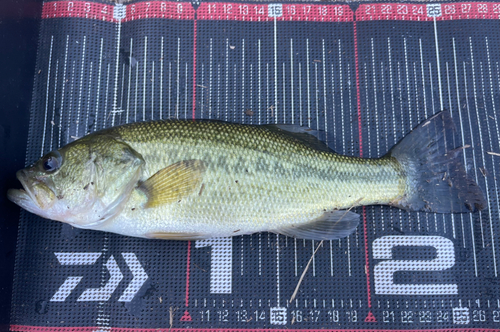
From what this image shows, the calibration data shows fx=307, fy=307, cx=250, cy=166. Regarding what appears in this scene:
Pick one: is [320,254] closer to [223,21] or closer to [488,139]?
[488,139]

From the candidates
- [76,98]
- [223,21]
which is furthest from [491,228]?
[76,98]

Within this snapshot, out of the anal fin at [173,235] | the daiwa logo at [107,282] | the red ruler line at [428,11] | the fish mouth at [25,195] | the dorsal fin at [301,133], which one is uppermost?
the red ruler line at [428,11]

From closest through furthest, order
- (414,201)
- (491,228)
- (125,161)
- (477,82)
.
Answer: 1. (125,161)
2. (414,201)
3. (491,228)
4. (477,82)

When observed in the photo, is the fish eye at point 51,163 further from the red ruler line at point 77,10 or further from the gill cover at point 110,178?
the red ruler line at point 77,10

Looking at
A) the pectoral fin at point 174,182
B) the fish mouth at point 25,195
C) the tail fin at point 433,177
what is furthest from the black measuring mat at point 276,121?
the pectoral fin at point 174,182

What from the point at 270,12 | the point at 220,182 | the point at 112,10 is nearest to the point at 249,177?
the point at 220,182

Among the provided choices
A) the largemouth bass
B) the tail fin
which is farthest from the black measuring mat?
the largemouth bass

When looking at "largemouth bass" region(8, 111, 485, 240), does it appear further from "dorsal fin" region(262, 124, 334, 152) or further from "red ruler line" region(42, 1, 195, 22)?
"red ruler line" region(42, 1, 195, 22)
